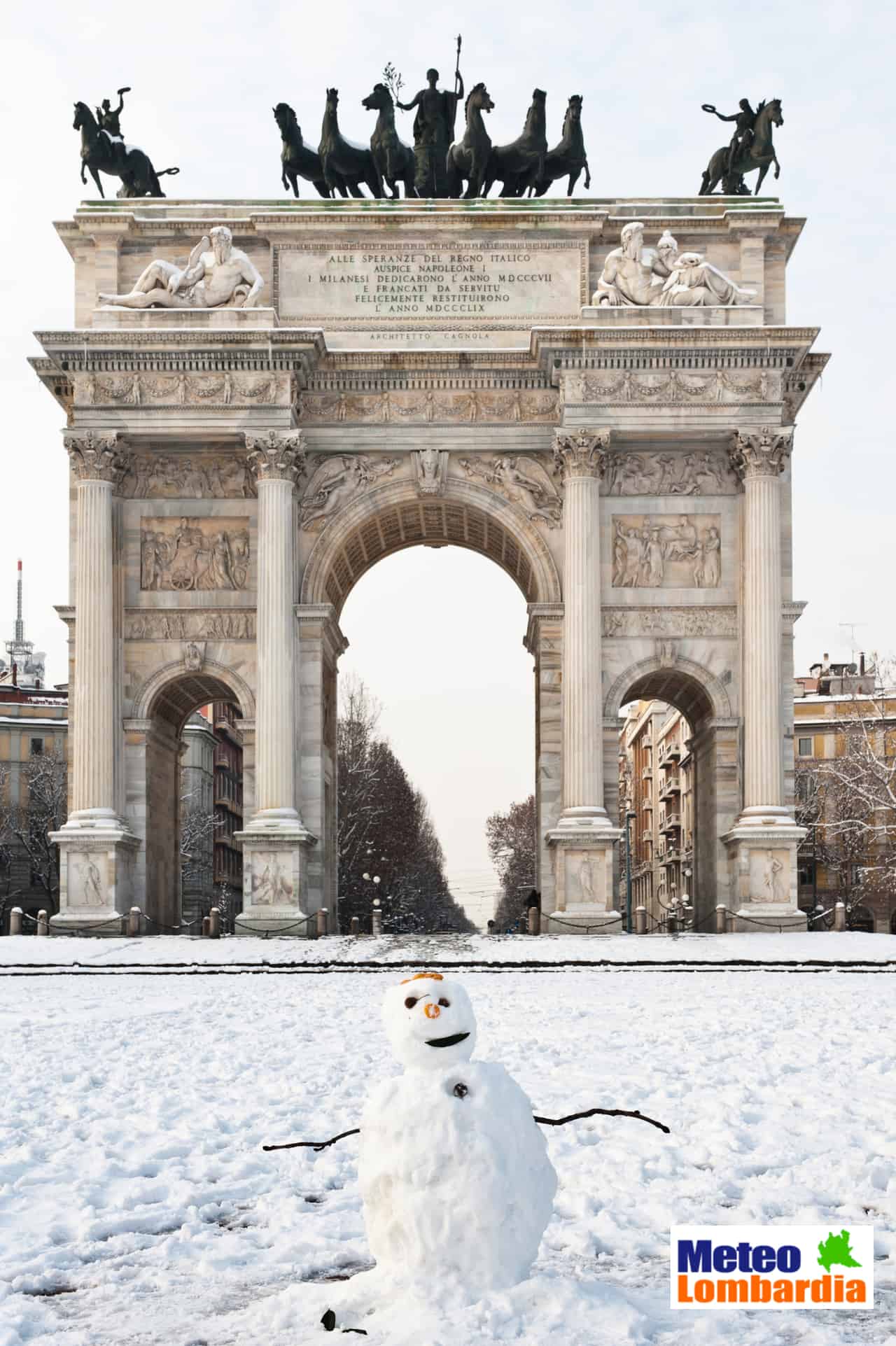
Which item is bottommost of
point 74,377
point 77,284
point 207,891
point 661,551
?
point 207,891

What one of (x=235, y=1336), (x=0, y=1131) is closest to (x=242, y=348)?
(x=0, y=1131)

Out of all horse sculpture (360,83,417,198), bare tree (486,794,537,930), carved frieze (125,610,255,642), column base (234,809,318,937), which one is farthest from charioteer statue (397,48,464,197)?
bare tree (486,794,537,930)

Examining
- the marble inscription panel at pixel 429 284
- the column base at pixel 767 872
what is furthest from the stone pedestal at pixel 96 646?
the column base at pixel 767 872

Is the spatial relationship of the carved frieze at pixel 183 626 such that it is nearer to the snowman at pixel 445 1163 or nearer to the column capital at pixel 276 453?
the column capital at pixel 276 453

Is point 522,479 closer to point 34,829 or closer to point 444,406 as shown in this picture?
point 444,406

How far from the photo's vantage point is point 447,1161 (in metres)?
7.12

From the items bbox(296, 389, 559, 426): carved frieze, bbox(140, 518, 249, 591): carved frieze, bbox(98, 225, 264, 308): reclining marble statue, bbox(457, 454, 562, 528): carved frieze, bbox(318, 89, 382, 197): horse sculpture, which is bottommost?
bbox(140, 518, 249, 591): carved frieze

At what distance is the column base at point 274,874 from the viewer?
39875mm

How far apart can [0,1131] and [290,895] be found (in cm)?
2848

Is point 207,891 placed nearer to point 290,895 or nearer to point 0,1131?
Answer: point 290,895

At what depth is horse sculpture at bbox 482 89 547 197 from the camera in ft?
146

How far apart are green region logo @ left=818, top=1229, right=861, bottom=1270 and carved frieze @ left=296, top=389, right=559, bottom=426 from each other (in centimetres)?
3568

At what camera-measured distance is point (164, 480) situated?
4319 centimetres

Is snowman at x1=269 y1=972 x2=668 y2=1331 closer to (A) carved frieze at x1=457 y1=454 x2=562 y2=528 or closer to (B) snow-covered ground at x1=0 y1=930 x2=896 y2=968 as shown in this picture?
(B) snow-covered ground at x1=0 y1=930 x2=896 y2=968
